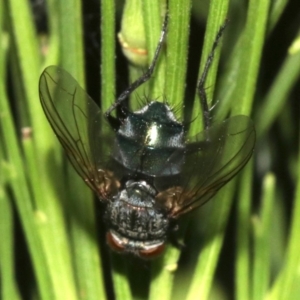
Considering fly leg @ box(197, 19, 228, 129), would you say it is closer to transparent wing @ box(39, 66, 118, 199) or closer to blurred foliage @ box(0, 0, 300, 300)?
blurred foliage @ box(0, 0, 300, 300)

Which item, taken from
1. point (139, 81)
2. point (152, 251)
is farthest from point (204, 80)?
point (152, 251)

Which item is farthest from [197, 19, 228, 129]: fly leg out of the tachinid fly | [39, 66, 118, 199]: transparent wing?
[39, 66, 118, 199]: transparent wing

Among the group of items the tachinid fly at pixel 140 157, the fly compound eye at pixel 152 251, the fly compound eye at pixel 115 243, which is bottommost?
the fly compound eye at pixel 115 243

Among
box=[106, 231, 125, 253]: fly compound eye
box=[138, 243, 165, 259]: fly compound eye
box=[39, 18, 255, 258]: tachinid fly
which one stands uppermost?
box=[39, 18, 255, 258]: tachinid fly

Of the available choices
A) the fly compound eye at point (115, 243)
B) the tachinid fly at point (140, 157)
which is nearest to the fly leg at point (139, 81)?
the tachinid fly at point (140, 157)

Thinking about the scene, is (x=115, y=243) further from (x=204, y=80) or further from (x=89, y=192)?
(x=204, y=80)

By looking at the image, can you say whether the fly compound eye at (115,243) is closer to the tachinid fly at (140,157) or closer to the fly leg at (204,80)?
the tachinid fly at (140,157)

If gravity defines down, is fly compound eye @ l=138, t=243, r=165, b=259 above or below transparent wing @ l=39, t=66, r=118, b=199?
below
